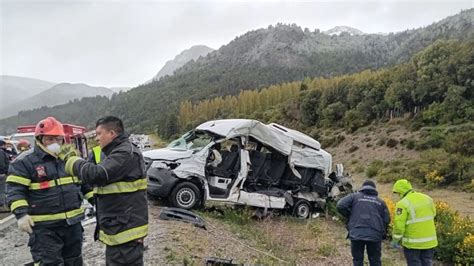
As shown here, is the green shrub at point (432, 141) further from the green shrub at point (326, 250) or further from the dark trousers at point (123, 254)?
the dark trousers at point (123, 254)

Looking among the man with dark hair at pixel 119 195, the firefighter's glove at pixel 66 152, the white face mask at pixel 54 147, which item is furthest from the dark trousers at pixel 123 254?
the white face mask at pixel 54 147

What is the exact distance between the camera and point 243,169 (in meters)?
9.66

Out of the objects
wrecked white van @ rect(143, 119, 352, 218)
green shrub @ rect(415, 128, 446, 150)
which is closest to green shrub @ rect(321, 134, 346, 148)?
green shrub @ rect(415, 128, 446, 150)

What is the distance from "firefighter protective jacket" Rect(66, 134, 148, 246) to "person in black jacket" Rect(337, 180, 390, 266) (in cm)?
351

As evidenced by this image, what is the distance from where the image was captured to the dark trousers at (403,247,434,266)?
5.67 metres

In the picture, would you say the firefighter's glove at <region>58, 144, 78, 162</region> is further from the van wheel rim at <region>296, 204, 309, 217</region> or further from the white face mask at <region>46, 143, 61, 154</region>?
the van wheel rim at <region>296, 204, 309, 217</region>

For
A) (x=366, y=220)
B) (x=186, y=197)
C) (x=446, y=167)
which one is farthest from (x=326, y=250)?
(x=446, y=167)

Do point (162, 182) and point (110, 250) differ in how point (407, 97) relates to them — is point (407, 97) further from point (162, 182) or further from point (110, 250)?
point (110, 250)

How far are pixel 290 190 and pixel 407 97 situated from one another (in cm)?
2839

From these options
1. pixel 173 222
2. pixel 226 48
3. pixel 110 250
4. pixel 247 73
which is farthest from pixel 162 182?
pixel 226 48

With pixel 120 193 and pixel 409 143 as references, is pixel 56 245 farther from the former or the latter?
pixel 409 143

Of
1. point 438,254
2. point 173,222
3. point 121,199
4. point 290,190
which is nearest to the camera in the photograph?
point 121,199

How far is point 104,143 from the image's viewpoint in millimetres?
3381

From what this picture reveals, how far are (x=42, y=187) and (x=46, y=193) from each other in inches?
2.7
